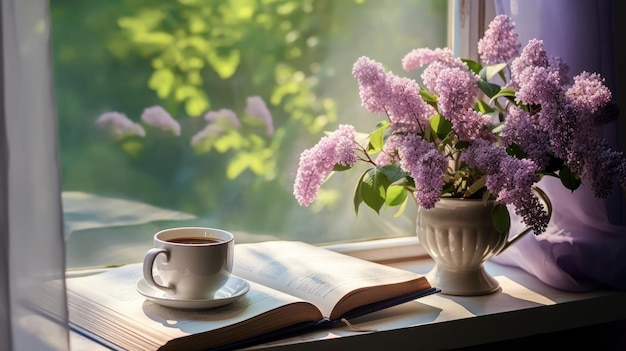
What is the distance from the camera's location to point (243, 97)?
1460 mm

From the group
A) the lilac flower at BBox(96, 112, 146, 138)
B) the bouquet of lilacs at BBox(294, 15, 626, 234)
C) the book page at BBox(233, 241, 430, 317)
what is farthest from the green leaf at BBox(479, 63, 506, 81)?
the lilac flower at BBox(96, 112, 146, 138)

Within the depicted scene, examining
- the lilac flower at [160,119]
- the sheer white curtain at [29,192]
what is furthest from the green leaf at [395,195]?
the sheer white curtain at [29,192]

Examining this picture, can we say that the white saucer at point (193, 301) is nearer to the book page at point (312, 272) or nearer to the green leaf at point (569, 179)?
the book page at point (312, 272)

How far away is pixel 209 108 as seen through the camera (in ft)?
4.71

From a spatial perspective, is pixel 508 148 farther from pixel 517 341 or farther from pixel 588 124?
pixel 517 341

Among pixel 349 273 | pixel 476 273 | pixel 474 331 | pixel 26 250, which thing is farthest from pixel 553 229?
pixel 26 250

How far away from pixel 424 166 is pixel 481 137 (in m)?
0.14

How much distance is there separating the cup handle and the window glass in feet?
0.91

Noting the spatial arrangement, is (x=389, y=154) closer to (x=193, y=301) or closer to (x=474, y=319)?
(x=474, y=319)

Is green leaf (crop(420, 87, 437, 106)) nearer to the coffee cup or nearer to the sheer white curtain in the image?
the coffee cup

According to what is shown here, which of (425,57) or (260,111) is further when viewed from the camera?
(260,111)

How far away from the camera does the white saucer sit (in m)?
1.12

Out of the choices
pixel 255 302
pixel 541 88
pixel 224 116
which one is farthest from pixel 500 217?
pixel 224 116

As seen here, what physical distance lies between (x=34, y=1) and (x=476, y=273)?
0.78 m
